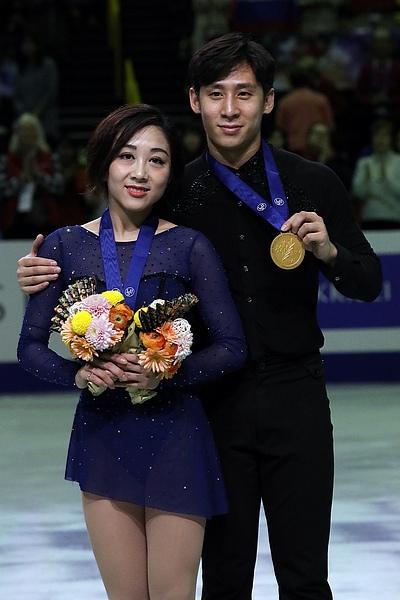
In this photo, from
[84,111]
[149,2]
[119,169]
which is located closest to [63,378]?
[119,169]

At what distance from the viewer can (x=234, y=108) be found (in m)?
3.10

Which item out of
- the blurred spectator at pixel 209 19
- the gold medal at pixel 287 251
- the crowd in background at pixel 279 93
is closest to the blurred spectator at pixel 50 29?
the crowd in background at pixel 279 93

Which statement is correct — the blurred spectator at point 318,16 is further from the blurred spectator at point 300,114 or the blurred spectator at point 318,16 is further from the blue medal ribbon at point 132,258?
the blue medal ribbon at point 132,258

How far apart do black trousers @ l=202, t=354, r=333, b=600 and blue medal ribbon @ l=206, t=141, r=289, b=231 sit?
398mm

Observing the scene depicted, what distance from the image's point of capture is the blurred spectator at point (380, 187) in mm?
9578

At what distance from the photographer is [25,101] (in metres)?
11.9

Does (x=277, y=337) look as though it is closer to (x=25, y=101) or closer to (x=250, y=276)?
(x=250, y=276)

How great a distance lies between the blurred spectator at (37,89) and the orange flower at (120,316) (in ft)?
30.2

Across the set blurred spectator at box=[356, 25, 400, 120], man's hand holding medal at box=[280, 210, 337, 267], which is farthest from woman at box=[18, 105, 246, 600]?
blurred spectator at box=[356, 25, 400, 120]

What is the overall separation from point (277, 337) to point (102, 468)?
59 cm

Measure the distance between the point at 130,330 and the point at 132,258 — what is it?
243 mm

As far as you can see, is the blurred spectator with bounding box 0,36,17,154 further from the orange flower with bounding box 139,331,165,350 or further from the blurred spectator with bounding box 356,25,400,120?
the orange flower with bounding box 139,331,165,350

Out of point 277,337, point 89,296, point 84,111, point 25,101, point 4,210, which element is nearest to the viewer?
point 89,296

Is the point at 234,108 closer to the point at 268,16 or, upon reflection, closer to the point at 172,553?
the point at 172,553
